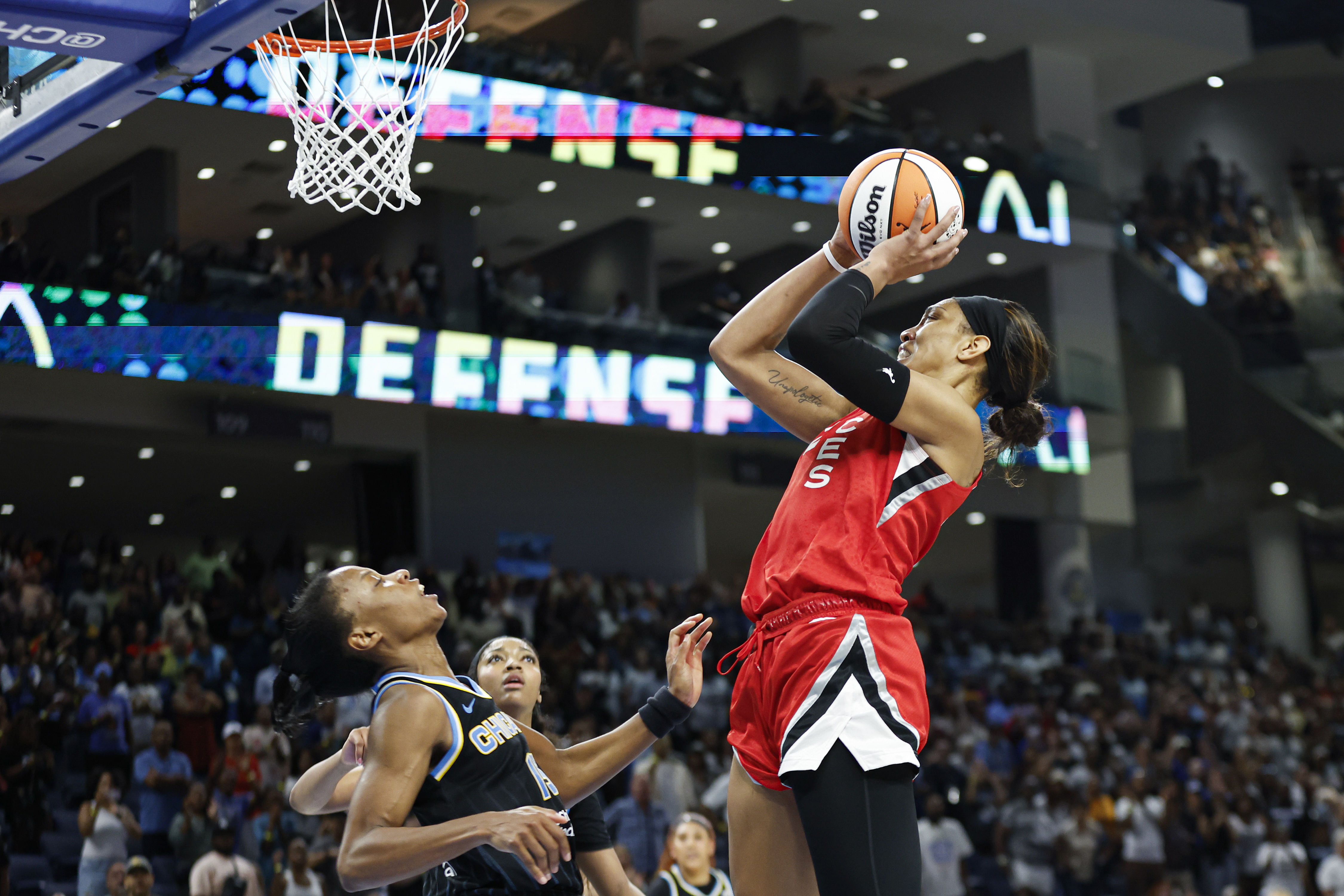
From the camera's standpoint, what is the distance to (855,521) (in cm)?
337

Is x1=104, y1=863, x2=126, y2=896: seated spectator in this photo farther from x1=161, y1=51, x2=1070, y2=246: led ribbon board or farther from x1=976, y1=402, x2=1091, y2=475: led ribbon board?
x1=976, y1=402, x2=1091, y2=475: led ribbon board

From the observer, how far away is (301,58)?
6.50 meters

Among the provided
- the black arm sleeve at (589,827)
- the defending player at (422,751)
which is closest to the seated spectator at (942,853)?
the black arm sleeve at (589,827)

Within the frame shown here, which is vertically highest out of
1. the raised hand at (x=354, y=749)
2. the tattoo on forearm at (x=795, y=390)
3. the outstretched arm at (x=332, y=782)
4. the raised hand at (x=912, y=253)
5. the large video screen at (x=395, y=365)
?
the large video screen at (x=395, y=365)

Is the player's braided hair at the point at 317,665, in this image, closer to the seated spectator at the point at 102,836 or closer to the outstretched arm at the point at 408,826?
the outstretched arm at the point at 408,826

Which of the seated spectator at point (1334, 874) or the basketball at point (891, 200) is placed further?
the seated spectator at point (1334, 874)

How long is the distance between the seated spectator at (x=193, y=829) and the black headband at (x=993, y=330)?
29.2 ft

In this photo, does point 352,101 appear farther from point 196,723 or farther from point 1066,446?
point 1066,446

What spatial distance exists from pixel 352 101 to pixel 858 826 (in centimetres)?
413

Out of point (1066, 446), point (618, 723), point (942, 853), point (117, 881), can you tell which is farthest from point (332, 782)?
point (1066, 446)

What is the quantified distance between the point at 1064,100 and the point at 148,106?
16.5 metres

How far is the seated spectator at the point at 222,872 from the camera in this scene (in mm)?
A: 10195

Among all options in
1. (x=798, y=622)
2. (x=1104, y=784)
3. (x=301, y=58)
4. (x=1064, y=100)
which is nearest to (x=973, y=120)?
(x=1064, y=100)

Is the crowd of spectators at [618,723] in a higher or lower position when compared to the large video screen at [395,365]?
lower
